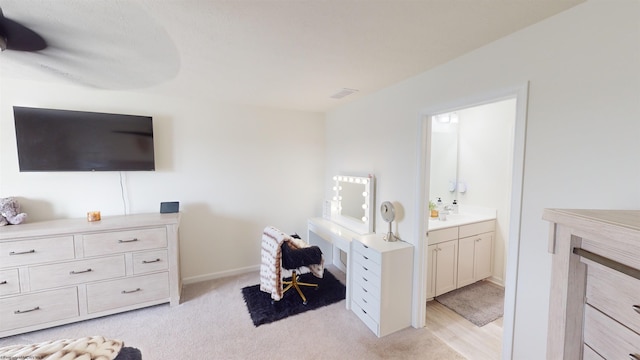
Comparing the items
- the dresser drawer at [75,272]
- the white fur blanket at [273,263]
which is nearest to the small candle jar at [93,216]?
the dresser drawer at [75,272]

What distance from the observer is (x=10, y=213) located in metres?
2.35

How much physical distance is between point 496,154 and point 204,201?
153 inches

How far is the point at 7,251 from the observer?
2.12 m

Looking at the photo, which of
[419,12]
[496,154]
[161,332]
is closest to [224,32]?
[419,12]

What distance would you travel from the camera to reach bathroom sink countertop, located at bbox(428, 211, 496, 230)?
2760mm

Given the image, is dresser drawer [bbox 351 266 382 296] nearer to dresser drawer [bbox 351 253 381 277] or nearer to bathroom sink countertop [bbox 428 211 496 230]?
dresser drawer [bbox 351 253 381 277]

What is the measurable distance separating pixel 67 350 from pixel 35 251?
1.83 m

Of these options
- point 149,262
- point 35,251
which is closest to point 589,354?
point 149,262

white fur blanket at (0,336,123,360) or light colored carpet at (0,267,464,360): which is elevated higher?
white fur blanket at (0,336,123,360)

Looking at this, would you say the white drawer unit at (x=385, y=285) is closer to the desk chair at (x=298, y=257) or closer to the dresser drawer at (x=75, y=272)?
the desk chair at (x=298, y=257)

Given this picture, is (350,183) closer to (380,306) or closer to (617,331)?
(380,306)

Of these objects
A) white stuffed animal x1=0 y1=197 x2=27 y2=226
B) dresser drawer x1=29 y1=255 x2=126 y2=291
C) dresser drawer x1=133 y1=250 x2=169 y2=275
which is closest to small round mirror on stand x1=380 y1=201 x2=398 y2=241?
dresser drawer x1=133 y1=250 x2=169 y2=275

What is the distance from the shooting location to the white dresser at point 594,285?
0.68m

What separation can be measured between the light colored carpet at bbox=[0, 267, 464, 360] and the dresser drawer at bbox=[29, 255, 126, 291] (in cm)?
44
